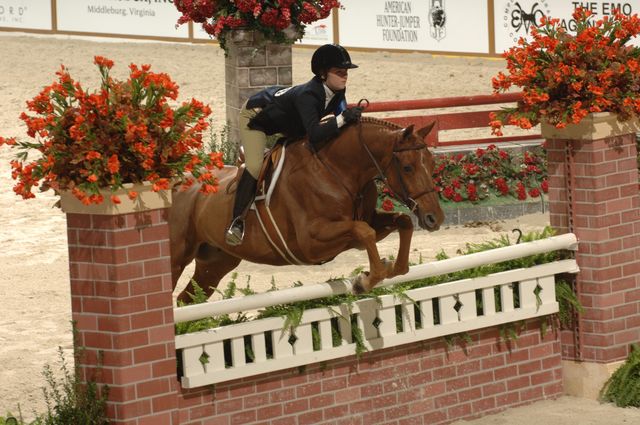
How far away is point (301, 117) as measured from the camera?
357 inches

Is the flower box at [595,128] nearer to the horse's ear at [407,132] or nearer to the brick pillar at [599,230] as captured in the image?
the brick pillar at [599,230]

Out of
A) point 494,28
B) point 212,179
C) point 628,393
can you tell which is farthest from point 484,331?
point 494,28

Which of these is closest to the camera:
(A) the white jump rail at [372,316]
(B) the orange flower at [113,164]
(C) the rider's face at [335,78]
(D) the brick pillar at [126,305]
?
(B) the orange flower at [113,164]

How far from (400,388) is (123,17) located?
58.1 ft

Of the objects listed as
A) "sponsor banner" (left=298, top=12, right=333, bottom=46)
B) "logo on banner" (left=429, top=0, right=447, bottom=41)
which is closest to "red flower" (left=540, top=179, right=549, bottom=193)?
"logo on banner" (left=429, top=0, right=447, bottom=41)

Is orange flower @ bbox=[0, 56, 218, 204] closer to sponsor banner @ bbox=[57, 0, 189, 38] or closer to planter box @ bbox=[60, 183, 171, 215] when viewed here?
planter box @ bbox=[60, 183, 171, 215]

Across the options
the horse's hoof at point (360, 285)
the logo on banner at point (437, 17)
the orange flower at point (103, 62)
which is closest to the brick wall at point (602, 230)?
the horse's hoof at point (360, 285)

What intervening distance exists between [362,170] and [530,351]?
1602 mm

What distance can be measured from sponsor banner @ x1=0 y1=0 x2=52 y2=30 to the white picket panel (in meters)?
17.9

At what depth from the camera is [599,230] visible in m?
9.48

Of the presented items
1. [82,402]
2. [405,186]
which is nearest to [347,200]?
[405,186]

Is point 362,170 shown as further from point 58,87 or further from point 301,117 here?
point 58,87

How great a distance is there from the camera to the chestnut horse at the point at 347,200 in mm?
8672

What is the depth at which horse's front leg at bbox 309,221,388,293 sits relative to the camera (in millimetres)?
8516
